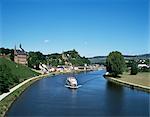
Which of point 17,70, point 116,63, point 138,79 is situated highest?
point 116,63

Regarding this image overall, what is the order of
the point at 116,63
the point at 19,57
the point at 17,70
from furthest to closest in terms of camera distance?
the point at 19,57, the point at 116,63, the point at 17,70

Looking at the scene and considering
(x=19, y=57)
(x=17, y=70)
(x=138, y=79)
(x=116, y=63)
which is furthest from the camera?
(x=19, y=57)

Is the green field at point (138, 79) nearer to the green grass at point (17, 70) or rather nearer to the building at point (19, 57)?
the green grass at point (17, 70)

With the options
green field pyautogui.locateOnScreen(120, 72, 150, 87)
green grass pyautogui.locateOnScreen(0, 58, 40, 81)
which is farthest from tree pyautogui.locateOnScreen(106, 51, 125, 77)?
green grass pyautogui.locateOnScreen(0, 58, 40, 81)

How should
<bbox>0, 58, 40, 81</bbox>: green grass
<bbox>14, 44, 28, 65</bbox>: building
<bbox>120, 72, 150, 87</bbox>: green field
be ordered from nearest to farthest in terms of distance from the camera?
1. <bbox>120, 72, 150, 87</bbox>: green field
2. <bbox>0, 58, 40, 81</bbox>: green grass
3. <bbox>14, 44, 28, 65</bbox>: building

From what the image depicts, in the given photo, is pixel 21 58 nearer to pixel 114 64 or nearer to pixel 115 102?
pixel 114 64

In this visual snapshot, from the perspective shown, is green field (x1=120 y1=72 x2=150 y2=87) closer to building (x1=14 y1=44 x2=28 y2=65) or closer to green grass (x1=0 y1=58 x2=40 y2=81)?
green grass (x1=0 y1=58 x2=40 y2=81)

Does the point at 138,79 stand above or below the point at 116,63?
below

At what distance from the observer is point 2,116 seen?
2333cm

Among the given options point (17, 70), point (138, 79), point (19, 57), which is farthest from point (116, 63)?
point (19, 57)

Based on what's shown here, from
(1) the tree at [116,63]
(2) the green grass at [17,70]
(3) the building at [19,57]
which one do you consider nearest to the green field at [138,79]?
(1) the tree at [116,63]

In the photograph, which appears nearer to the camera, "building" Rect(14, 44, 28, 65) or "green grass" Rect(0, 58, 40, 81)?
"green grass" Rect(0, 58, 40, 81)

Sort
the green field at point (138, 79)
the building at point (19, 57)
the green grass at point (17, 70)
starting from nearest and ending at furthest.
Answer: the green field at point (138, 79) → the green grass at point (17, 70) → the building at point (19, 57)

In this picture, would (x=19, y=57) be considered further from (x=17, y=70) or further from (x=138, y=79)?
(x=138, y=79)
